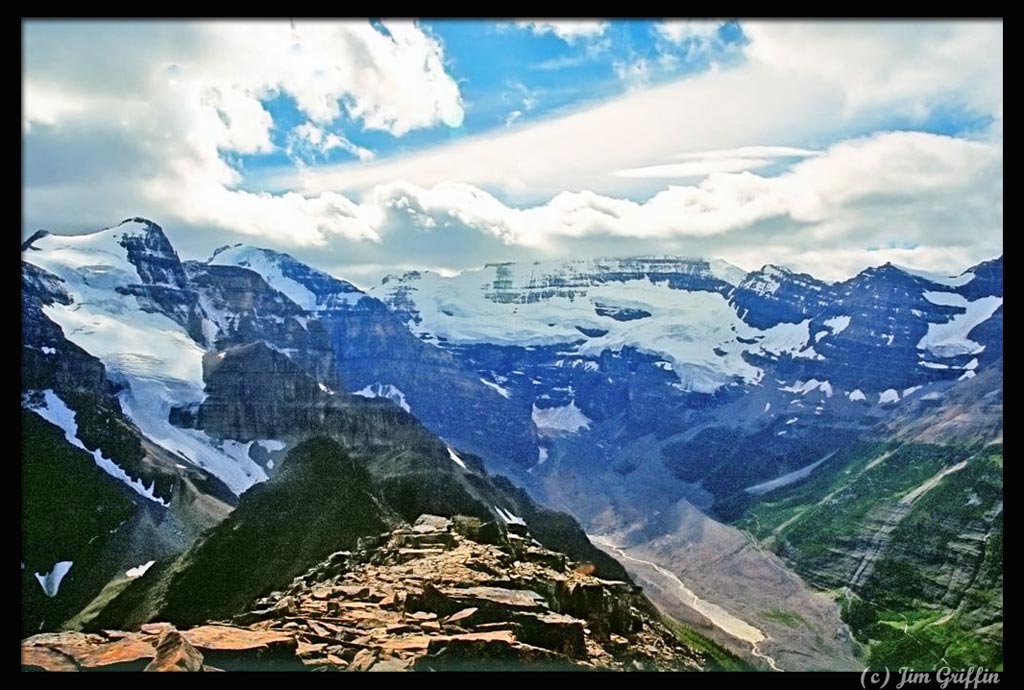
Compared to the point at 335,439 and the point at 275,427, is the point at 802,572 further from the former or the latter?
the point at 275,427

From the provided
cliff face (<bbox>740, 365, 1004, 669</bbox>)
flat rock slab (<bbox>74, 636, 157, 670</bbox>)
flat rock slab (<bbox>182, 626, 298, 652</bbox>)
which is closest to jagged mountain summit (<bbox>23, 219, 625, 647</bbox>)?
flat rock slab (<bbox>74, 636, 157, 670</bbox>)

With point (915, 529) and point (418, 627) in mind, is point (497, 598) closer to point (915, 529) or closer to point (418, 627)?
point (418, 627)

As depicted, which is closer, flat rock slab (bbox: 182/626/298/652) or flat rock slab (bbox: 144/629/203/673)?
flat rock slab (bbox: 144/629/203/673)

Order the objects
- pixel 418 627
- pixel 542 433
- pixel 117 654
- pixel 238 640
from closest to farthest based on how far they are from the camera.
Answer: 1. pixel 117 654
2. pixel 238 640
3. pixel 418 627
4. pixel 542 433

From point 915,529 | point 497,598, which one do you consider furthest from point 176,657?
point 915,529

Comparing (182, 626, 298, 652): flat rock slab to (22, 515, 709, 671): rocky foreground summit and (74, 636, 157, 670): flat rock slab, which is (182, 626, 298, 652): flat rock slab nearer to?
(22, 515, 709, 671): rocky foreground summit

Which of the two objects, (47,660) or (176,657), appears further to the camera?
(47,660)
